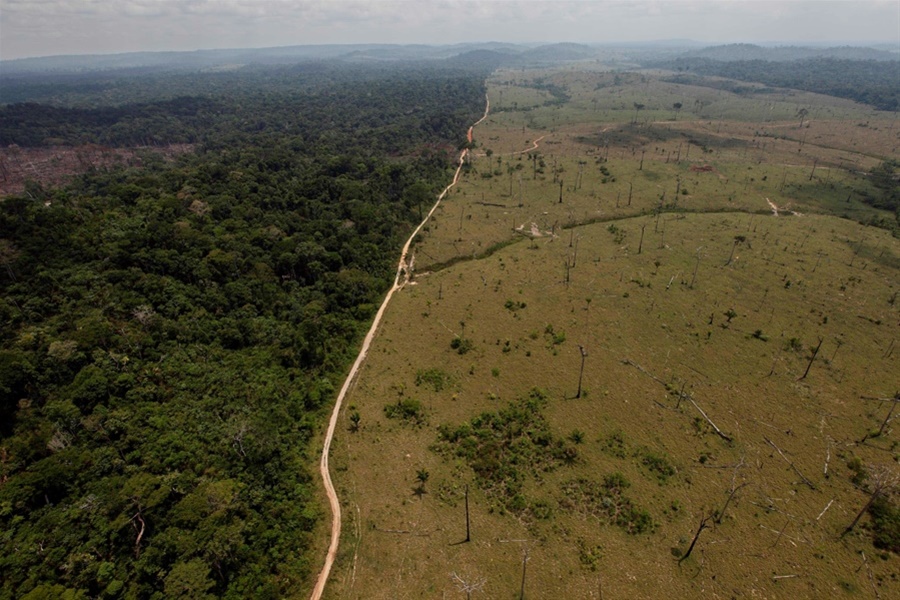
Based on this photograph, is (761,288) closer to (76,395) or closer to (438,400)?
(438,400)

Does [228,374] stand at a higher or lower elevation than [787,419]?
higher

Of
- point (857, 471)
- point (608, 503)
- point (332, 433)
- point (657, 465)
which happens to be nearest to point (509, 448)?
point (608, 503)

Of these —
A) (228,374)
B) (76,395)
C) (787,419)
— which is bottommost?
(787,419)

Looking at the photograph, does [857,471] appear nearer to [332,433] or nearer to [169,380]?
[332,433]

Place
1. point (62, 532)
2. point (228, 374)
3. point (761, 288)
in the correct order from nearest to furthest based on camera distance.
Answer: point (62, 532) → point (228, 374) → point (761, 288)

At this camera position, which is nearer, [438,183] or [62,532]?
[62,532]

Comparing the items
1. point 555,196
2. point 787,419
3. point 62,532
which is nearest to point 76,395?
point 62,532

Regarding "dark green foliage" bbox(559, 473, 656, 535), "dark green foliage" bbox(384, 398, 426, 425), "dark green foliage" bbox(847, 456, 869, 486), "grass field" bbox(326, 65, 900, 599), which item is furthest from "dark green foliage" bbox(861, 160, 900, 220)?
Answer: "dark green foliage" bbox(384, 398, 426, 425)

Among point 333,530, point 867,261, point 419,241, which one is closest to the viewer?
point 333,530
